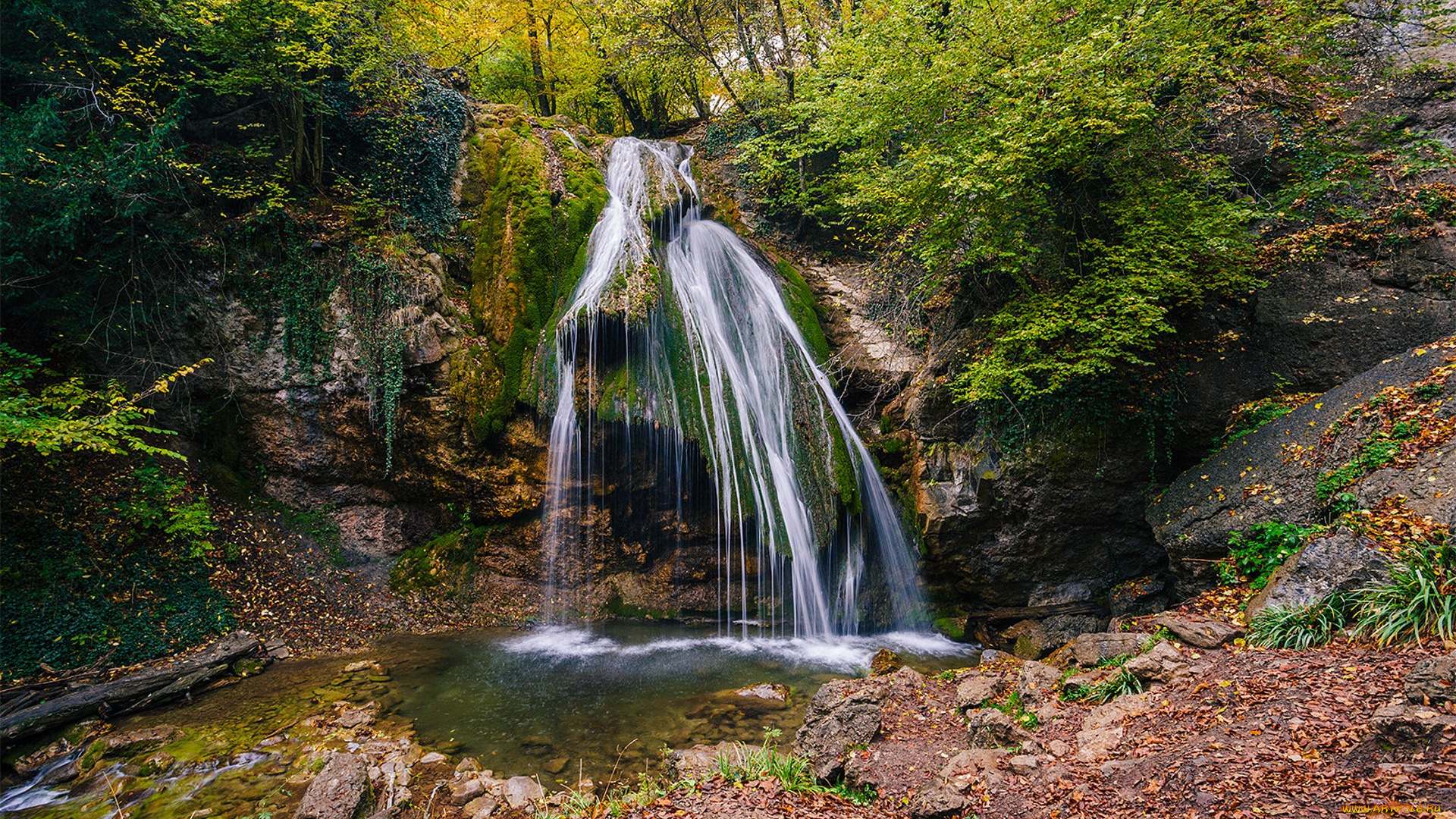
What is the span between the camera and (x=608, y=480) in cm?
845

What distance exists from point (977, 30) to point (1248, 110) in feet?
13.2

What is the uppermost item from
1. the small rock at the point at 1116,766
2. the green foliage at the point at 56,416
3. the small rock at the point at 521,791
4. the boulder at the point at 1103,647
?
the green foliage at the point at 56,416

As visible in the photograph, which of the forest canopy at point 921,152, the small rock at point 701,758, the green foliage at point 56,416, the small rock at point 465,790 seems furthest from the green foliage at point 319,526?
the small rock at point 701,758

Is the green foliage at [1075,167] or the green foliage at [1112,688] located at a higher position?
the green foliage at [1075,167]

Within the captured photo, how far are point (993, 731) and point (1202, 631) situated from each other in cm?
217

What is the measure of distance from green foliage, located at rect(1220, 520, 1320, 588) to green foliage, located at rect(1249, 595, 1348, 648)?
0.82 m

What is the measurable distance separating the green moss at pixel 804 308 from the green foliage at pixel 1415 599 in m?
7.13

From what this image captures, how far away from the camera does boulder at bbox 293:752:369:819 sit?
4.01 metres

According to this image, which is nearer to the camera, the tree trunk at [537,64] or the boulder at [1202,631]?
the boulder at [1202,631]

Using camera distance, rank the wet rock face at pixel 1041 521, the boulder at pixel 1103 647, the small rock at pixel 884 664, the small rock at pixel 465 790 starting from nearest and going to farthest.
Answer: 1. the small rock at pixel 465 790
2. the boulder at pixel 1103 647
3. the small rock at pixel 884 664
4. the wet rock face at pixel 1041 521

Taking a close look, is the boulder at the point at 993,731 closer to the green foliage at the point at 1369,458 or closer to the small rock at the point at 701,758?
the small rock at the point at 701,758

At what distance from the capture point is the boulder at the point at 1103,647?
5.02 metres

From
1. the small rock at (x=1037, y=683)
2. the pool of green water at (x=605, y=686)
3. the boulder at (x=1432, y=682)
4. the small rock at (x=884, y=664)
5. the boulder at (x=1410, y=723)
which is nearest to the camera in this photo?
the boulder at (x=1410, y=723)

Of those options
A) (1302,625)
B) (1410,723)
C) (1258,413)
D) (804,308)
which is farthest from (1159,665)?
(804,308)
